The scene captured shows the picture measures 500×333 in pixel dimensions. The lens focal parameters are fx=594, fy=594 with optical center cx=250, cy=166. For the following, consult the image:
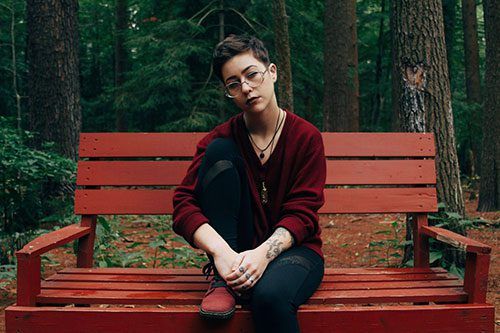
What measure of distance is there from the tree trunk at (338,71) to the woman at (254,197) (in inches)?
Answer: 362

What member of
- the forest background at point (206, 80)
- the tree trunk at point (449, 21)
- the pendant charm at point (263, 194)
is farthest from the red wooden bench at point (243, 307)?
the tree trunk at point (449, 21)

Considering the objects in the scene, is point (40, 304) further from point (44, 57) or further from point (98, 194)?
point (44, 57)

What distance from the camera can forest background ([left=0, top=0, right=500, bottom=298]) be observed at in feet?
16.5

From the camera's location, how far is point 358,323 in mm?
2670

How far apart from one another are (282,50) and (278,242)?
7820 millimetres

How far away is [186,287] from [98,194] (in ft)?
3.48

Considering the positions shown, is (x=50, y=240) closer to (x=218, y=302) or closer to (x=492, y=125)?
(x=218, y=302)

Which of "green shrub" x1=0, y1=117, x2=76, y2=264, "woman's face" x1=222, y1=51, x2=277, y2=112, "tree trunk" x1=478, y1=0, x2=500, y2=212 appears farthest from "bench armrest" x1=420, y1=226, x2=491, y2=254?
"tree trunk" x1=478, y1=0, x2=500, y2=212

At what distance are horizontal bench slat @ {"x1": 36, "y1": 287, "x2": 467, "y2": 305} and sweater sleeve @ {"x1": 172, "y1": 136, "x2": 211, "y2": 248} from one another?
288 millimetres

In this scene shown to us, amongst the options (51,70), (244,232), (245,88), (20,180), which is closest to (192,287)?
(244,232)

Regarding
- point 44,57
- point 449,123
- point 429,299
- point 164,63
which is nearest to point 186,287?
point 429,299

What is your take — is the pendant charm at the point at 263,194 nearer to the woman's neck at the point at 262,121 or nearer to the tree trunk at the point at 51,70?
the woman's neck at the point at 262,121

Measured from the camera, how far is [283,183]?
3.10 metres

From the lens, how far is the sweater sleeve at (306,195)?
116 inches
